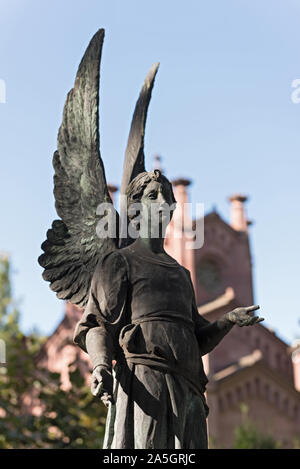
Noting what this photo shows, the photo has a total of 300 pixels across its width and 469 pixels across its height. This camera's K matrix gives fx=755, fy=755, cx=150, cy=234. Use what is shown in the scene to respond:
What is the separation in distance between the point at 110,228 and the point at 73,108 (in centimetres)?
108

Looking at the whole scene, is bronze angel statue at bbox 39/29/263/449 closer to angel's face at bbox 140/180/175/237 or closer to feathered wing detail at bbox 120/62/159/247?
angel's face at bbox 140/180/175/237

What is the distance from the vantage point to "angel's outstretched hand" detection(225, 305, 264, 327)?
4.93m

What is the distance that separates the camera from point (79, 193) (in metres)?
5.96

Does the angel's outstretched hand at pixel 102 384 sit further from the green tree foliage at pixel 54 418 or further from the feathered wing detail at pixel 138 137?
the green tree foliage at pixel 54 418

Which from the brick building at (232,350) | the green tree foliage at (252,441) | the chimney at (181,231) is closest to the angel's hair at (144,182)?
the green tree foliage at (252,441)

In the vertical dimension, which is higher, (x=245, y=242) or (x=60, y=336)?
(x=245, y=242)

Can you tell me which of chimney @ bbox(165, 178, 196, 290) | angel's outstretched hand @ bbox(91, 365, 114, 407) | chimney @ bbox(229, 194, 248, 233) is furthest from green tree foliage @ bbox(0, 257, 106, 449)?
chimney @ bbox(229, 194, 248, 233)

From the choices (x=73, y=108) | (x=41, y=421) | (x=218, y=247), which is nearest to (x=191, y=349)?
(x=73, y=108)

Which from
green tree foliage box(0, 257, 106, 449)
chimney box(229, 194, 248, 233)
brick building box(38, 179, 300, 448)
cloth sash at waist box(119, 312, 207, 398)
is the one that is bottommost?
cloth sash at waist box(119, 312, 207, 398)

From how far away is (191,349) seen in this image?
498cm

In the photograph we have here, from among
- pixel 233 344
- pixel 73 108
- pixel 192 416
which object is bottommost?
pixel 192 416

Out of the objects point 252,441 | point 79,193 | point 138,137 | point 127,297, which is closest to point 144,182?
A: point 79,193

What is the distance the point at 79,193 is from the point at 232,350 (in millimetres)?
32738
